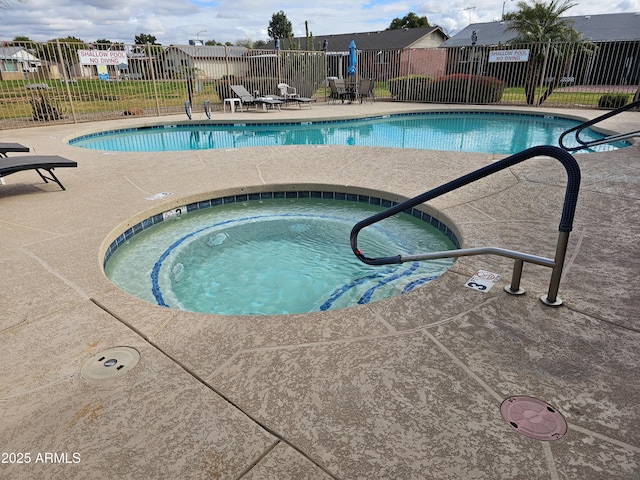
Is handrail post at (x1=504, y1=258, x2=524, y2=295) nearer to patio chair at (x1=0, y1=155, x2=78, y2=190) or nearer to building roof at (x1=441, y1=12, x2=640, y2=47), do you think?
patio chair at (x1=0, y1=155, x2=78, y2=190)

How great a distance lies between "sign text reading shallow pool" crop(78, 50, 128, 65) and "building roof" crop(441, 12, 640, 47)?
68.5 feet

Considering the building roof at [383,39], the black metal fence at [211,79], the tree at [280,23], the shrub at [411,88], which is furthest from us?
the tree at [280,23]

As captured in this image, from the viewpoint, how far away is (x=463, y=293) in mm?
2539

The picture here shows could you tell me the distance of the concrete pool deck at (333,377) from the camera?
1.47m

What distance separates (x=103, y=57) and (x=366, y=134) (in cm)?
867

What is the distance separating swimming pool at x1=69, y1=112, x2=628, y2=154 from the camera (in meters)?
9.69

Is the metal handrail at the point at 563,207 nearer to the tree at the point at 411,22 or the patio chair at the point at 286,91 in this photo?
the patio chair at the point at 286,91

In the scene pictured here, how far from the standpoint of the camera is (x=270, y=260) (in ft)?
12.9

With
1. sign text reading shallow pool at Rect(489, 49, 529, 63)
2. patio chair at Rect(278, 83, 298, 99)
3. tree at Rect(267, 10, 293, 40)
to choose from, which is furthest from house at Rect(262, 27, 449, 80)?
tree at Rect(267, 10, 293, 40)

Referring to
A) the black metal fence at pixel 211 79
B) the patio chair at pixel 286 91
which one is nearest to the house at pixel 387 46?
the black metal fence at pixel 211 79

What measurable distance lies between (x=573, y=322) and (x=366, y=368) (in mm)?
1235

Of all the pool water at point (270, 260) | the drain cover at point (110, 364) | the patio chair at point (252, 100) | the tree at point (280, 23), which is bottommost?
the pool water at point (270, 260)

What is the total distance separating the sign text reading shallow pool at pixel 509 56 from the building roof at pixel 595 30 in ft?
33.8

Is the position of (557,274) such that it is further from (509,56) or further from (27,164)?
(509,56)
